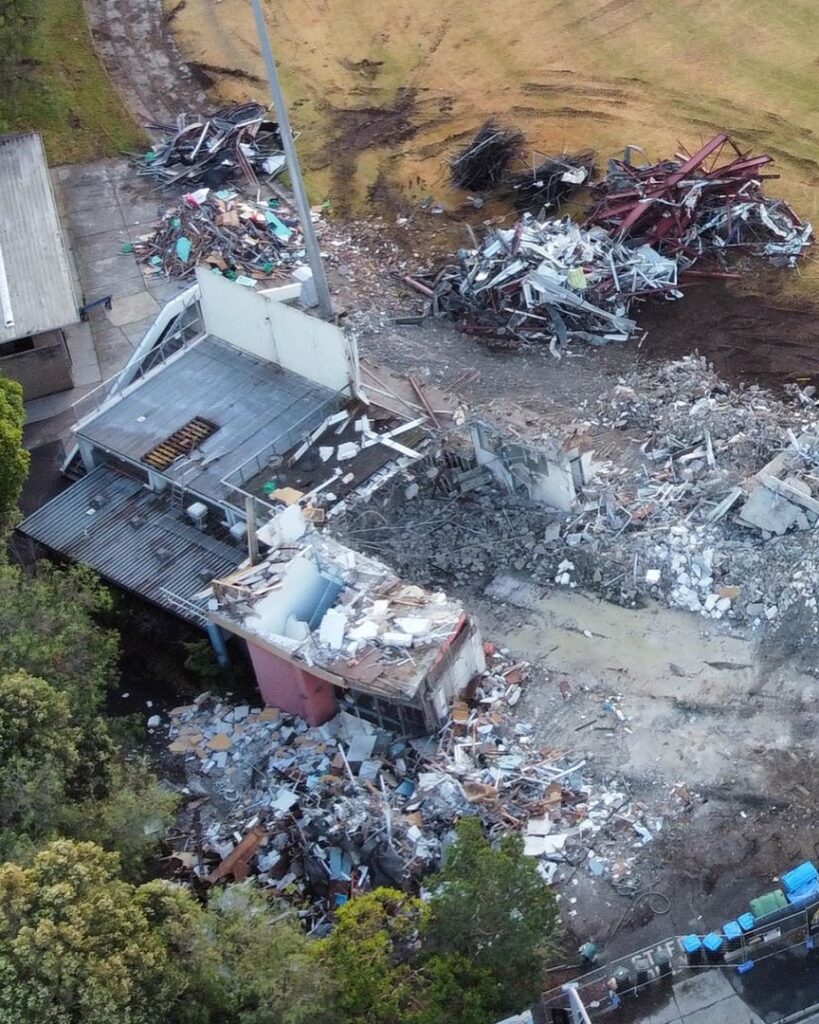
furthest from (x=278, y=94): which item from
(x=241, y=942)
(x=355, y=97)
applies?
(x=241, y=942)

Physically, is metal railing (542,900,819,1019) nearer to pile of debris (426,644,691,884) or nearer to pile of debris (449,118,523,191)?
pile of debris (426,644,691,884)

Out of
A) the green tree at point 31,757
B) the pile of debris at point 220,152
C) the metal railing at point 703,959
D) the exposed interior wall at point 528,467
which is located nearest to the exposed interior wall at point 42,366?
the pile of debris at point 220,152

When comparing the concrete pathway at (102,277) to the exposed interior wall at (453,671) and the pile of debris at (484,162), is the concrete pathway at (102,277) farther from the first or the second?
the exposed interior wall at (453,671)

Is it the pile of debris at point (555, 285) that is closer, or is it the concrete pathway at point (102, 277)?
the pile of debris at point (555, 285)

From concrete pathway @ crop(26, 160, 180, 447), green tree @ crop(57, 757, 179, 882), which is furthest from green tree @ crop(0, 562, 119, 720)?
concrete pathway @ crop(26, 160, 180, 447)

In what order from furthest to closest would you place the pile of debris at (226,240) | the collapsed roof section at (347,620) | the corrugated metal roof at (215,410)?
the pile of debris at (226,240) → the corrugated metal roof at (215,410) → the collapsed roof section at (347,620)
